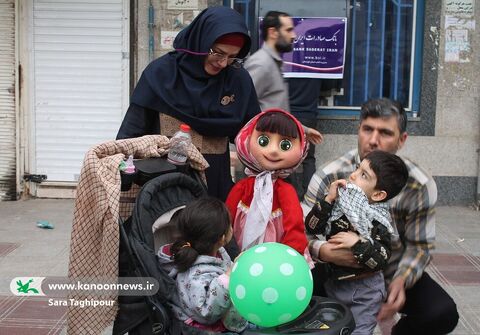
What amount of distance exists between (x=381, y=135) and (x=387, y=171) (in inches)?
13.6

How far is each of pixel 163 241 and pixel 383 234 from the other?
3.04 feet

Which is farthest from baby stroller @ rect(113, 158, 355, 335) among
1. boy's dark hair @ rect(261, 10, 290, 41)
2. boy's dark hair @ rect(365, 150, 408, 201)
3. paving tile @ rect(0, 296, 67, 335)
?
boy's dark hair @ rect(261, 10, 290, 41)

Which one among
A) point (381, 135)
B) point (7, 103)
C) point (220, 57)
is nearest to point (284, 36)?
point (220, 57)

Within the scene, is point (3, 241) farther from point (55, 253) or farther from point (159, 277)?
point (159, 277)

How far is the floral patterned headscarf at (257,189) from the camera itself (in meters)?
2.96

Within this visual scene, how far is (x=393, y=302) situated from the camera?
3000 mm

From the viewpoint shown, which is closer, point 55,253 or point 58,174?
point 55,253

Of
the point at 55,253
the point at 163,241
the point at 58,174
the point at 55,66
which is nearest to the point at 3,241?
the point at 55,253

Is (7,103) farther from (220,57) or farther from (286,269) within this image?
(286,269)

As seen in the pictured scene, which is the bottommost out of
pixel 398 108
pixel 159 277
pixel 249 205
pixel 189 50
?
pixel 159 277

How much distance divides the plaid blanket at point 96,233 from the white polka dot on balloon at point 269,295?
0.65 m

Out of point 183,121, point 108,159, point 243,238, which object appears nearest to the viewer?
point 108,159

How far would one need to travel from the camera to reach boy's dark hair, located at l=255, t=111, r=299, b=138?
295cm

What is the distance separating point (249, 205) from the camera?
3072mm
